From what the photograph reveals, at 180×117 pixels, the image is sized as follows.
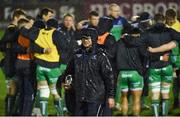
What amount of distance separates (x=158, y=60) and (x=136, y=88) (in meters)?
0.66

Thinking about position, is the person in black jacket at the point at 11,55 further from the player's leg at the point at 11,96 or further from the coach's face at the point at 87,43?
the coach's face at the point at 87,43

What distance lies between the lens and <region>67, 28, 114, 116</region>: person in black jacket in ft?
36.9

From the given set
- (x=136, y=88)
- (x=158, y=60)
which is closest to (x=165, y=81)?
(x=158, y=60)

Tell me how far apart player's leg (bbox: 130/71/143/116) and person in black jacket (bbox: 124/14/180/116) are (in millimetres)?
307

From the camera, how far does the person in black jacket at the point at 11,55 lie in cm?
1431

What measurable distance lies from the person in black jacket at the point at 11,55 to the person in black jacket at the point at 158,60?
2100 millimetres

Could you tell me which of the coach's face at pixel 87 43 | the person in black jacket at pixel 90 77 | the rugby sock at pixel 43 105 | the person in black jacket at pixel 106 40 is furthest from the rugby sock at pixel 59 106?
the coach's face at pixel 87 43

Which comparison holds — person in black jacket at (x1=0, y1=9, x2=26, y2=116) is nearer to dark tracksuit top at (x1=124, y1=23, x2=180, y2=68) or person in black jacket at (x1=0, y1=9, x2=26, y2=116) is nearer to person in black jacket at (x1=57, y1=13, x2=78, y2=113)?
person in black jacket at (x1=57, y1=13, x2=78, y2=113)

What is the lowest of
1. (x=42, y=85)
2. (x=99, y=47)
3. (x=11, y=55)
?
(x=42, y=85)

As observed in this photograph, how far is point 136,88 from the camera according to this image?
14.0 meters

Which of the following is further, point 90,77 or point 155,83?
point 155,83

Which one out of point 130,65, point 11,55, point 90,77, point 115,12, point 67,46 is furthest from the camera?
point 115,12

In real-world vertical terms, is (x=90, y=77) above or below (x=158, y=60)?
above

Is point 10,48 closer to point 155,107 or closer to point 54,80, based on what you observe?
point 54,80
